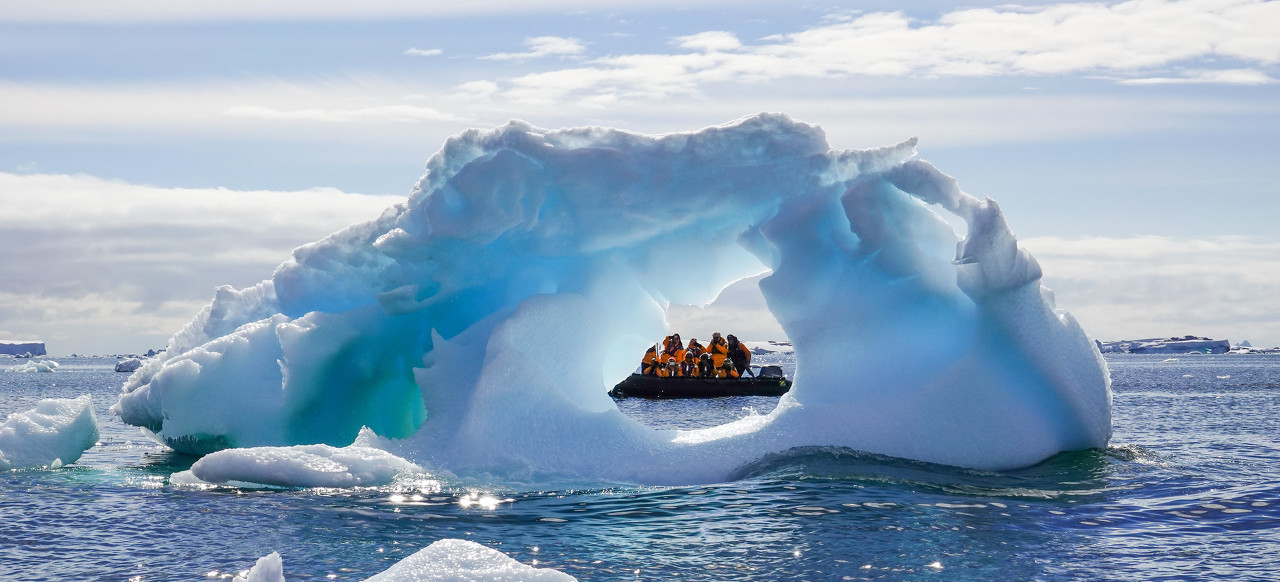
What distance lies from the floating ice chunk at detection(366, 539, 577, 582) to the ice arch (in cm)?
421

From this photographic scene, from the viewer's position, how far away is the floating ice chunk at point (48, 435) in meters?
→ 11.5

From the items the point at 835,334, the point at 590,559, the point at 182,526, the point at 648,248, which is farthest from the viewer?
the point at 648,248

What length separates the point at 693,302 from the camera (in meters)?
12.4

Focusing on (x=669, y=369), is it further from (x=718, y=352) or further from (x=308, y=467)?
(x=308, y=467)

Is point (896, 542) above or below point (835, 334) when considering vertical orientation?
below

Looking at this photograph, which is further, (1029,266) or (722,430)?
(722,430)

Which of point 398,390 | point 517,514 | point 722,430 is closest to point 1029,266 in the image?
point 722,430

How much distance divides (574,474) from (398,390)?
12.7 ft

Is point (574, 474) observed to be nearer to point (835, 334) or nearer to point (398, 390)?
point (835, 334)

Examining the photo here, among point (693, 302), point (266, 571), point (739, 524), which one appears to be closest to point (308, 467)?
point (739, 524)

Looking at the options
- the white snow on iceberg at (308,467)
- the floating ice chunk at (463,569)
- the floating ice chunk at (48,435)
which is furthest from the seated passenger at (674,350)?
the floating ice chunk at (463,569)

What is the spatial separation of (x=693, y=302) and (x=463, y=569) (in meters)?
7.14

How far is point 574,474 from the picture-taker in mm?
10016

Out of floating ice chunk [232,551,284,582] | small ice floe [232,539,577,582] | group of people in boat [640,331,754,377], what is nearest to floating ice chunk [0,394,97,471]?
small ice floe [232,539,577,582]
